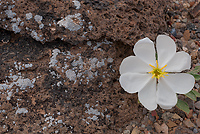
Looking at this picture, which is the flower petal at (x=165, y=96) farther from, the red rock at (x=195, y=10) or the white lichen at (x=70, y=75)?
the red rock at (x=195, y=10)

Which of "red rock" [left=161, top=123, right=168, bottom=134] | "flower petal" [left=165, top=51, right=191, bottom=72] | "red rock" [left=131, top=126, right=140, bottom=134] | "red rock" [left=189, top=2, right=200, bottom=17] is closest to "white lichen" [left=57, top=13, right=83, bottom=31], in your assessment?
"flower petal" [left=165, top=51, right=191, bottom=72]

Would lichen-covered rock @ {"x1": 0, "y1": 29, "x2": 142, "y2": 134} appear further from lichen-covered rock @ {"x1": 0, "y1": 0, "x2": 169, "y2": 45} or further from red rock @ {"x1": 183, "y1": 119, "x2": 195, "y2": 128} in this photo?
red rock @ {"x1": 183, "y1": 119, "x2": 195, "y2": 128}

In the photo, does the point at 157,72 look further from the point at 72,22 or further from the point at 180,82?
the point at 72,22

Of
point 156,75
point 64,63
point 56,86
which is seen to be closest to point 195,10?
point 156,75

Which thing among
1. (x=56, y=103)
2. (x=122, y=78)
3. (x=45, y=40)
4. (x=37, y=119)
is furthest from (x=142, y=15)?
(x=37, y=119)

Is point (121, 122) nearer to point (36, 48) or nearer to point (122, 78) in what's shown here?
point (122, 78)

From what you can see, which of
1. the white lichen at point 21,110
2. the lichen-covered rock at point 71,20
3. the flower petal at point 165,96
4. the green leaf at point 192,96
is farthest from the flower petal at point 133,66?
the white lichen at point 21,110
